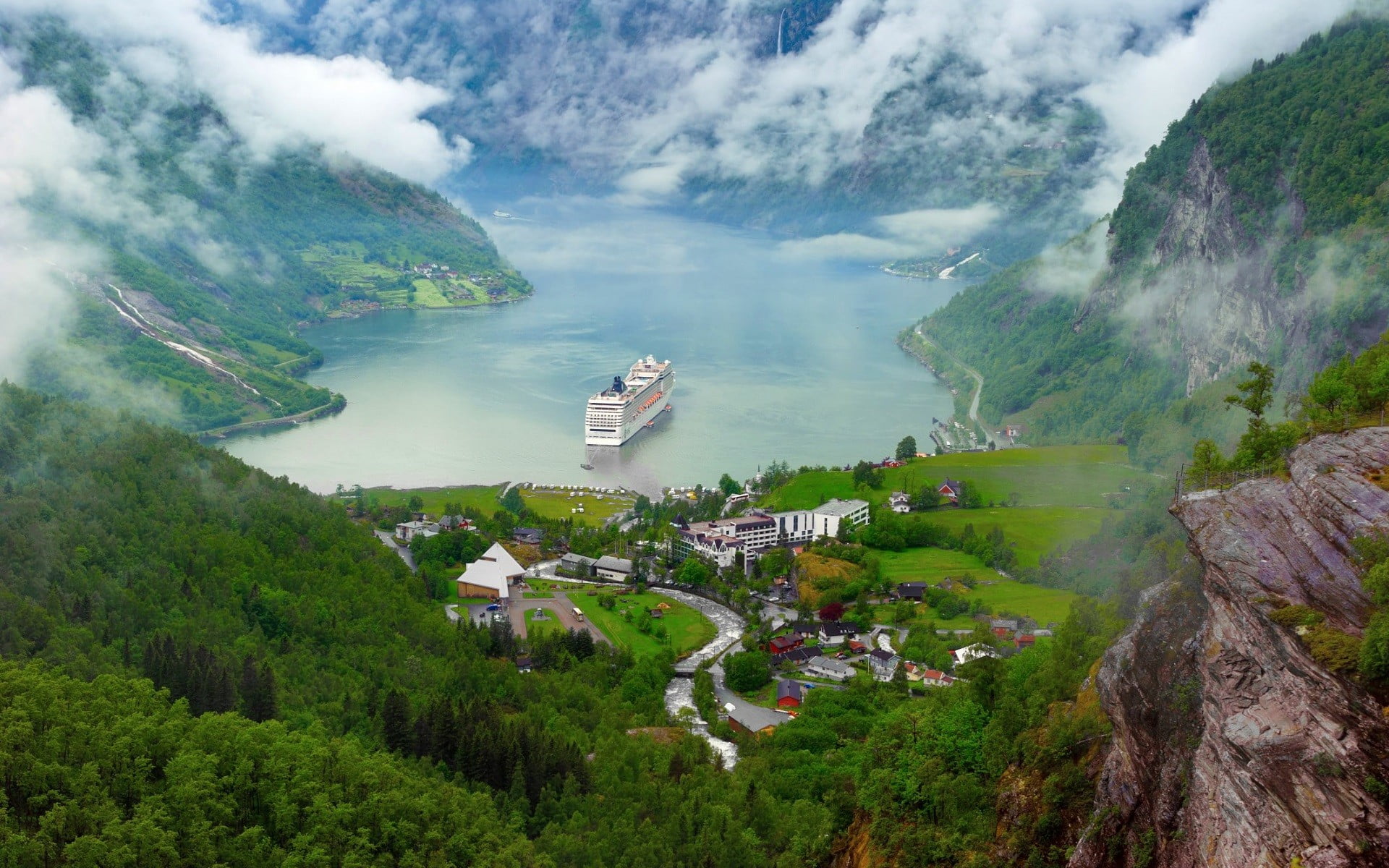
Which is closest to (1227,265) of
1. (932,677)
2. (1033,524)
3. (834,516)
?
(1033,524)

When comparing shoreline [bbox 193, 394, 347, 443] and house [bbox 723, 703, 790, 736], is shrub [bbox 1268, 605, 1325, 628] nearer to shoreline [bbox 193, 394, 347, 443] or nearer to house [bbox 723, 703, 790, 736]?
house [bbox 723, 703, 790, 736]

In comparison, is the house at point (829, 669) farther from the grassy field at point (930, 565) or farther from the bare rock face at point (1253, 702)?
the bare rock face at point (1253, 702)

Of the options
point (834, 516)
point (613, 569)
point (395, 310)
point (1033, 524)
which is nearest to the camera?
point (613, 569)

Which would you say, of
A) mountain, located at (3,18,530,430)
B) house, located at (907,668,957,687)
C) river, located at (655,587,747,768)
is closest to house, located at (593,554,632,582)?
river, located at (655,587,747,768)

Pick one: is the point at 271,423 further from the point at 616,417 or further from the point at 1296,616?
the point at 1296,616

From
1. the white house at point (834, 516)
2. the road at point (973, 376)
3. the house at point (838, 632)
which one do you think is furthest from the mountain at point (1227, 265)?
the house at point (838, 632)
